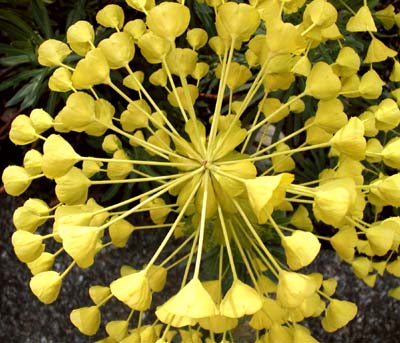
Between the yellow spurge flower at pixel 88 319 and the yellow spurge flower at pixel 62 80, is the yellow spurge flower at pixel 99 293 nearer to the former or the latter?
the yellow spurge flower at pixel 88 319

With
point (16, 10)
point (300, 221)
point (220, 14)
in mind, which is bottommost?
point (300, 221)

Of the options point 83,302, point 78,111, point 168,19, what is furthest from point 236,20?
point 83,302

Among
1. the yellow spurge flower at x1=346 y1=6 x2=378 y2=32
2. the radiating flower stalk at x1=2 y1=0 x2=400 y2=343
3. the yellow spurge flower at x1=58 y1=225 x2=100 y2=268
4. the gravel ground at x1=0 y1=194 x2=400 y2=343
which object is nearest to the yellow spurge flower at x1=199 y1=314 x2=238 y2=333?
the radiating flower stalk at x1=2 y1=0 x2=400 y2=343

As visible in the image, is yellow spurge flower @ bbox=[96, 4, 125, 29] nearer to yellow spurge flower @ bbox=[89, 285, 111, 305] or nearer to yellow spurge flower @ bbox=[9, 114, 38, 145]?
yellow spurge flower @ bbox=[9, 114, 38, 145]

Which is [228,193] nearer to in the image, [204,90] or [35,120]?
[35,120]

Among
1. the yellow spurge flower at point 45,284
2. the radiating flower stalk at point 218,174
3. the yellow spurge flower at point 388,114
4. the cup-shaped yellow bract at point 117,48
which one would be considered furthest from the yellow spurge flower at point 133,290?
the yellow spurge flower at point 388,114

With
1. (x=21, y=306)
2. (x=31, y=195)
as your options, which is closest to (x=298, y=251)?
(x=31, y=195)
